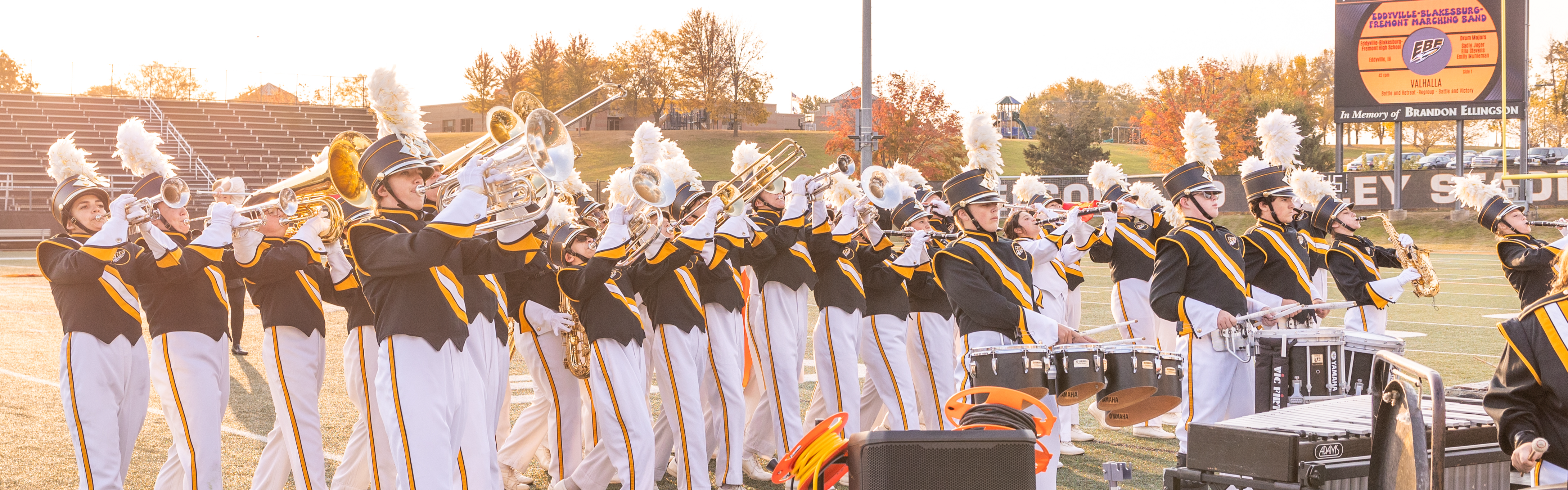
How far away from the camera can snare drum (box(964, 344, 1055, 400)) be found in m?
5.21

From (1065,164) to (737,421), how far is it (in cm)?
4810

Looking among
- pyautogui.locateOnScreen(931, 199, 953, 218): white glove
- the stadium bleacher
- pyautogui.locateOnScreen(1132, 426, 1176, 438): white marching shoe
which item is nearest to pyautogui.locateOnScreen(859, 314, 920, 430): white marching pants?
pyautogui.locateOnScreen(931, 199, 953, 218): white glove

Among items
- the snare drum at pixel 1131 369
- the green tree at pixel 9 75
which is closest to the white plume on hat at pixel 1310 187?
the snare drum at pixel 1131 369

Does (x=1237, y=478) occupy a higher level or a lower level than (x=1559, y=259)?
lower

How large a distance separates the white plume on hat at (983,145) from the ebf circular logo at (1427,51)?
83.4 ft

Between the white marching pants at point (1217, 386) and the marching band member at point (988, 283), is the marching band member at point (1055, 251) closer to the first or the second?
the marching band member at point (988, 283)

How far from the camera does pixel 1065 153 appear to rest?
52.8 metres

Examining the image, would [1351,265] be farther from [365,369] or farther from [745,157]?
[365,369]

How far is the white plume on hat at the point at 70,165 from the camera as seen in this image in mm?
5832

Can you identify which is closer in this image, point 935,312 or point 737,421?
point 737,421

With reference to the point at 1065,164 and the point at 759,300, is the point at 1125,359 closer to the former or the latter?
the point at 759,300

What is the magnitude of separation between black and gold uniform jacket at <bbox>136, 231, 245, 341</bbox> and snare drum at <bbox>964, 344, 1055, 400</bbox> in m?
3.36

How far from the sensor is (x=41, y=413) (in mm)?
8367

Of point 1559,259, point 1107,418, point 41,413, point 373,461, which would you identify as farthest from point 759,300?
point 41,413
